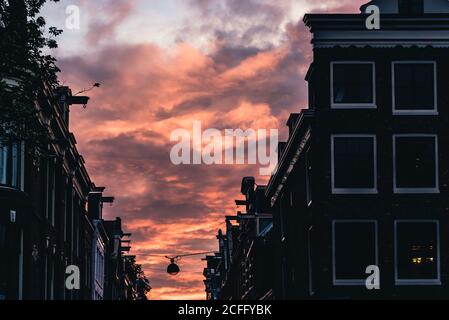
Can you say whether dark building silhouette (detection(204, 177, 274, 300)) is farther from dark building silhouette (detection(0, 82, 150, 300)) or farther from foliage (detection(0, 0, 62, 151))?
foliage (detection(0, 0, 62, 151))

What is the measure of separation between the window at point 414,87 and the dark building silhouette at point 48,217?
56.1 ft

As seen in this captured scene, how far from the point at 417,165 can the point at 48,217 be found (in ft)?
69.2

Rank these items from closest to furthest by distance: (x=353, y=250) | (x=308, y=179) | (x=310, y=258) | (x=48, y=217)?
(x=353, y=250)
(x=308, y=179)
(x=310, y=258)
(x=48, y=217)

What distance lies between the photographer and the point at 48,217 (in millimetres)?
56000

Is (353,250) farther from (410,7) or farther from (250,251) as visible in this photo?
(250,251)

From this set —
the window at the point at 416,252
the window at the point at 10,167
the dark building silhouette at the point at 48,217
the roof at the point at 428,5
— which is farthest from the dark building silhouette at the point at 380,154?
the window at the point at 10,167

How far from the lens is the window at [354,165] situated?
49.7 metres

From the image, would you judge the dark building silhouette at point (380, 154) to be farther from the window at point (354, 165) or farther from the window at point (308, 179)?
the window at point (308, 179)

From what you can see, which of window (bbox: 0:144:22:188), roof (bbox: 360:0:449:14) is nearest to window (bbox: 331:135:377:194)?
roof (bbox: 360:0:449:14)

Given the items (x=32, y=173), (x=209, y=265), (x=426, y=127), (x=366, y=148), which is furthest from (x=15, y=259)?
(x=209, y=265)

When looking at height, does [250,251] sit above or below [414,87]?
below

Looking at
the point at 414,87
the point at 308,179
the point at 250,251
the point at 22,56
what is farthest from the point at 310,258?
the point at 250,251
